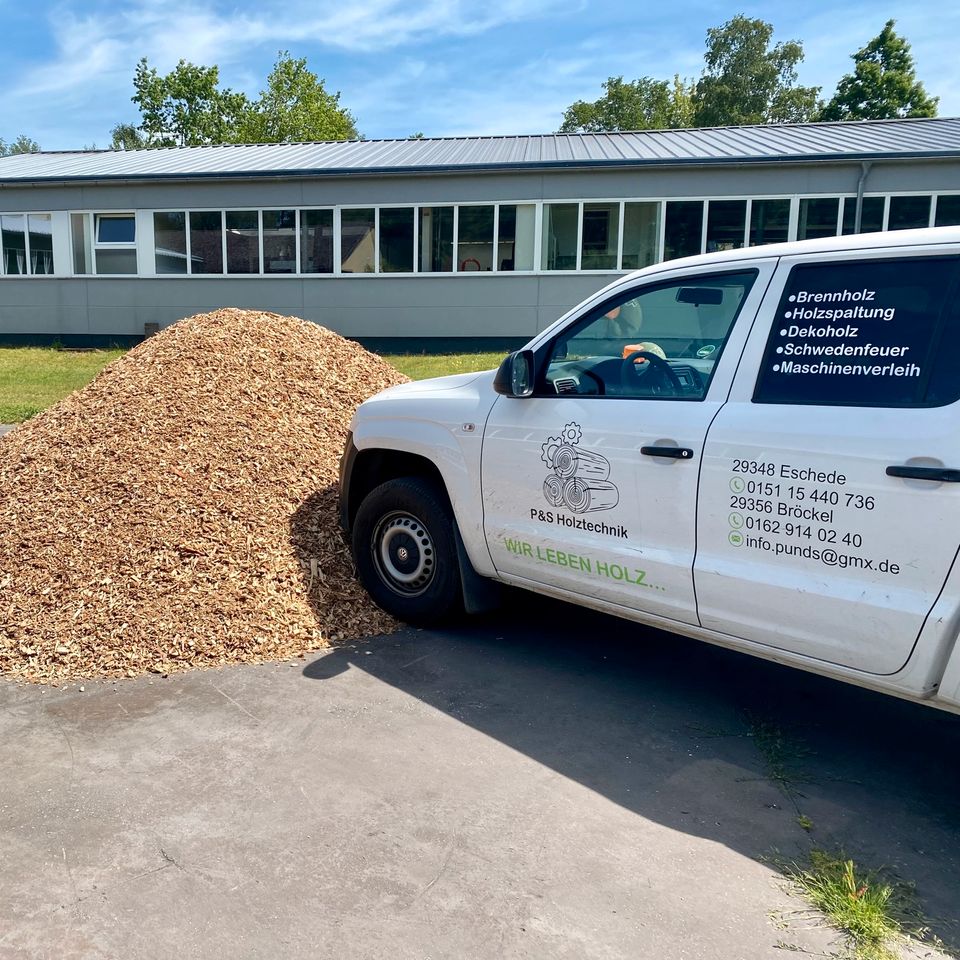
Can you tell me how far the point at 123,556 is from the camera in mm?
5508

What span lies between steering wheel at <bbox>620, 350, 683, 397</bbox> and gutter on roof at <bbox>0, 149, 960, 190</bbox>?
1639 cm

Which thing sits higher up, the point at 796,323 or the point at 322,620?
the point at 796,323

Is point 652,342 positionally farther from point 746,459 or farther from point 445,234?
point 445,234

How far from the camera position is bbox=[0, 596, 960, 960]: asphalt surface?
9.32 ft

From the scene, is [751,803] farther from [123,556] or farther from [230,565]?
[123,556]

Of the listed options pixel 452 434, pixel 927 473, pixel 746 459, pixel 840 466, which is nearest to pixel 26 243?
pixel 452 434

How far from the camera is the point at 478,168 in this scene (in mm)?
20172

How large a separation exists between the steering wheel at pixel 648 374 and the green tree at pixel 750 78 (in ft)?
210

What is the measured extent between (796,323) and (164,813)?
3.09m

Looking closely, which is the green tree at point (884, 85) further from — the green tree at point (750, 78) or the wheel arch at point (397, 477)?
the wheel arch at point (397, 477)

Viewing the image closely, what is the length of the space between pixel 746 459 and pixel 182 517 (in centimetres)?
364

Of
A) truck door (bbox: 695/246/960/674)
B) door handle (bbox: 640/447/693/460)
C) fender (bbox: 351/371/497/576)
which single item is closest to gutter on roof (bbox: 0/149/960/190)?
fender (bbox: 351/371/497/576)

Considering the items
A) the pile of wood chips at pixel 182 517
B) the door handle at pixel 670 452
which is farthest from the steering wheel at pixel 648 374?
A: the pile of wood chips at pixel 182 517

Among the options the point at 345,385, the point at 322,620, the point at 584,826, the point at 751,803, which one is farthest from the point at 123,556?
the point at 751,803
